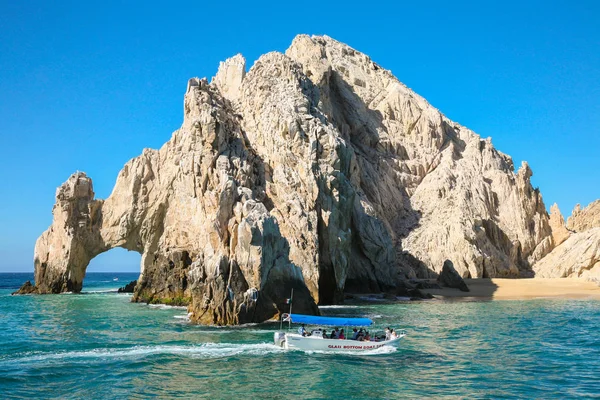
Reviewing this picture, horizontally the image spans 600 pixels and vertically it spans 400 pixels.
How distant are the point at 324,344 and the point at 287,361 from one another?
3.74 meters

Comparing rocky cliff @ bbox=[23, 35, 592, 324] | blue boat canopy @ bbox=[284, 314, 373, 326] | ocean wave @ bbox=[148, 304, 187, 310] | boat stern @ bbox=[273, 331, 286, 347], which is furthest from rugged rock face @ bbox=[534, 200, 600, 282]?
boat stern @ bbox=[273, 331, 286, 347]

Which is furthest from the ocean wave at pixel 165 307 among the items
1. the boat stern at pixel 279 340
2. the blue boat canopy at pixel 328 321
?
the boat stern at pixel 279 340

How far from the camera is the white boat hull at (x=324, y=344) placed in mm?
32750

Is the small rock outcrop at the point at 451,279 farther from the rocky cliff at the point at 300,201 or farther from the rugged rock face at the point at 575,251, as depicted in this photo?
the rugged rock face at the point at 575,251

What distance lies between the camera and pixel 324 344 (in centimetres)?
3297

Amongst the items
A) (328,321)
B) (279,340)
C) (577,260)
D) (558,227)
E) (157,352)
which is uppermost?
(558,227)

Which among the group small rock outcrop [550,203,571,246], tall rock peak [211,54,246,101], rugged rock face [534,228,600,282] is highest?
tall rock peak [211,54,246,101]

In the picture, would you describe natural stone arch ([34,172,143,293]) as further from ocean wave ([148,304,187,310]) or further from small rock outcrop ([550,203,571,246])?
small rock outcrop ([550,203,571,246])

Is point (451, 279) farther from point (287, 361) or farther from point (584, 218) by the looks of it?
point (287, 361)

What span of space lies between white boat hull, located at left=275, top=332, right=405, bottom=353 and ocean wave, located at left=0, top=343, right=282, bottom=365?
0.65m

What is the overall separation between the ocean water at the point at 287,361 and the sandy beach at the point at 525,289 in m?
20.5

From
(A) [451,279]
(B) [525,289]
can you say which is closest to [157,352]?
(A) [451,279]

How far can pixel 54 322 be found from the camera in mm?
46000

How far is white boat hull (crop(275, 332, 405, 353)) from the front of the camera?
3275 cm
